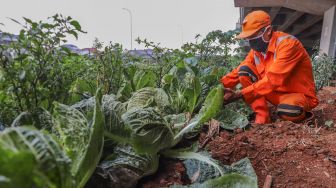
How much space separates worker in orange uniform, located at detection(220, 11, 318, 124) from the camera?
11.2 ft

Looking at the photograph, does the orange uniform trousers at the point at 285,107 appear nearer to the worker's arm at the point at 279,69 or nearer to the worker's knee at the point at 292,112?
the worker's knee at the point at 292,112

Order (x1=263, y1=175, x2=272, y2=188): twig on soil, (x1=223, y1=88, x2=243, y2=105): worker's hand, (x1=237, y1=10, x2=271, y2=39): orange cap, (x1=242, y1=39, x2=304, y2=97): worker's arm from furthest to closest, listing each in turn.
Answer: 1. (x1=237, y1=10, x2=271, y2=39): orange cap
2. (x1=242, y1=39, x2=304, y2=97): worker's arm
3. (x1=223, y1=88, x2=243, y2=105): worker's hand
4. (x1=263, y1=175, x2=272, y2=188): twig on soil

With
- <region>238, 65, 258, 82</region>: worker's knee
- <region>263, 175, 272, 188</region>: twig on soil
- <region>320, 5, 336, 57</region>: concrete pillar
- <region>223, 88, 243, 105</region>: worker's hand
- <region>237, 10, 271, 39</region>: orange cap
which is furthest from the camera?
<region>320, 5, 336, 57</region>: concrete pillar

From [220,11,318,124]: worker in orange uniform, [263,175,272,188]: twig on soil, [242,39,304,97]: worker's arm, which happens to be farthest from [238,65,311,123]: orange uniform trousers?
[263,175,272,188]: twig on soil

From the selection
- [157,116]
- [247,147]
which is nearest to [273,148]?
[247,147]

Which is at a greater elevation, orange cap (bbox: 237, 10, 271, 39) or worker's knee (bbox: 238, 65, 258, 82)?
orange cap (bbox: 237, 10, 271, 39)

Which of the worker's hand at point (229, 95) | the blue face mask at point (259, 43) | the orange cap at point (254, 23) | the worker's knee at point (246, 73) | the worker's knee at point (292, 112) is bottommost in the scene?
the worker's knee at point (292, 112)

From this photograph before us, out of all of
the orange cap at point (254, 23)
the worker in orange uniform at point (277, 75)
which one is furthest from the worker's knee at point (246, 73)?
the orange cap at point (254, 23)

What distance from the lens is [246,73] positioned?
4.00 meters

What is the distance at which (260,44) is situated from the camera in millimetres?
3805

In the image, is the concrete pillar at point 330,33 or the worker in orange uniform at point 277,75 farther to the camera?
the concrete pillar at point 330,33

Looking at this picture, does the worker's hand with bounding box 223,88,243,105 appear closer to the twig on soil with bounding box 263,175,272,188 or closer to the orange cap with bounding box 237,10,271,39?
the orange cap with bounding box 237,10,271,39

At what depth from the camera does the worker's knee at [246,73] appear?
3.99 metres

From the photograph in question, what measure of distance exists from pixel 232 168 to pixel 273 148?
1.89ft
